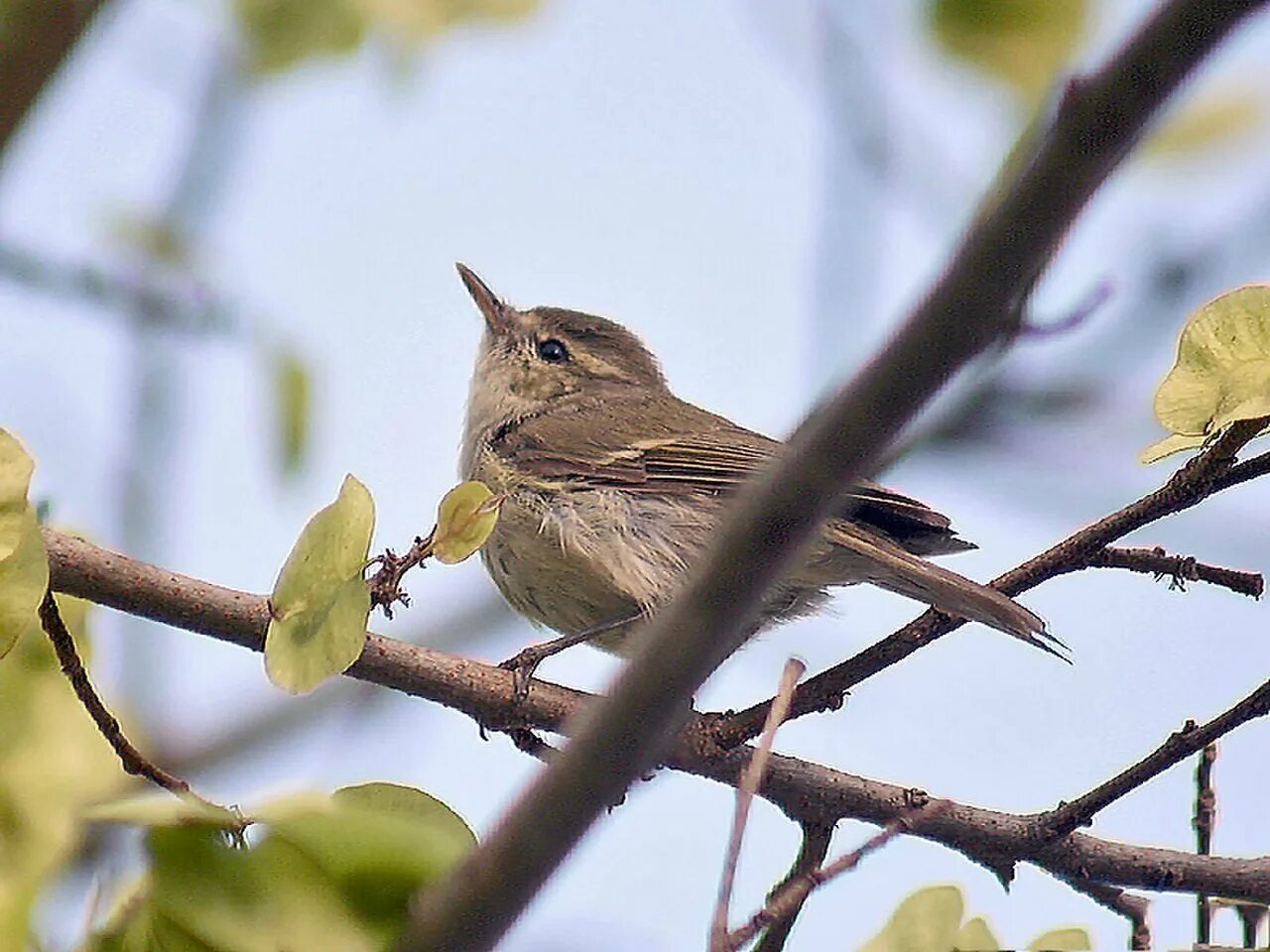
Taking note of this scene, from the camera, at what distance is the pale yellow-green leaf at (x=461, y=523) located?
Answer: 234cm

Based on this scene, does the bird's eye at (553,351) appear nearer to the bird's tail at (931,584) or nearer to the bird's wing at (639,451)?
the bird's wing at (639,451)

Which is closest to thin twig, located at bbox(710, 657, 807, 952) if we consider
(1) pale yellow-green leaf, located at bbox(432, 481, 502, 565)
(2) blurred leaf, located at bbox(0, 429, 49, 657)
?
(1) pale yellow-green leaf, located at bbox(432, 481, 502, 565)

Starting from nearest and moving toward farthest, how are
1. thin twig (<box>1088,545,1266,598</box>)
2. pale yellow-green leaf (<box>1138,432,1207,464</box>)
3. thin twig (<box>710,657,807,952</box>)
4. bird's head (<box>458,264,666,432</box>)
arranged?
thin twig (<box>710,657,807,952</box>) < pale yellow-green leaf (<box>1138,432,1207,464</box>) < thin twig (<box>1088,545,1266,598</box>) < bird's head (<box>458,264,666,432</box>)

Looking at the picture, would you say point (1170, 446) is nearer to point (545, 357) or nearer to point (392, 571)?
point (392, 571)

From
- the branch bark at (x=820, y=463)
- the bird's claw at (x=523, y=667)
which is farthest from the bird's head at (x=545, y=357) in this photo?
the branch bark at (x=820, y=463)

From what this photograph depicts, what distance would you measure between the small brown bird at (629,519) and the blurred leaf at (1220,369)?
1.04 m

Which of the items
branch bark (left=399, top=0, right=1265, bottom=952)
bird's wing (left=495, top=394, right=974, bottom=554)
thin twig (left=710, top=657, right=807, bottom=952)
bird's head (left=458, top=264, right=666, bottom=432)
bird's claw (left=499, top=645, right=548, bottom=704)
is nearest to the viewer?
branch bark (left=399, top=0, right=1265, bottom=952)

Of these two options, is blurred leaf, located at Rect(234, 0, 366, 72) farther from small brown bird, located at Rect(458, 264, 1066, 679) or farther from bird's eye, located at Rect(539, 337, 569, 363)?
bird's eye, located at Rect(539, 337, 569, 363)

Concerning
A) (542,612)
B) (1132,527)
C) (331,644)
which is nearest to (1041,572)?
(1132,527)

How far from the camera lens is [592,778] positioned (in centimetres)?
158

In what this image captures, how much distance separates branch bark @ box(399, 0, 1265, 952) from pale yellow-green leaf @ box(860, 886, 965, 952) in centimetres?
46

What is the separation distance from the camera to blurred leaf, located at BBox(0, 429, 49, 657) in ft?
6.46

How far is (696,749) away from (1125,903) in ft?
2.57

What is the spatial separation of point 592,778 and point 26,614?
2.65 feet
